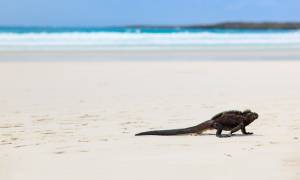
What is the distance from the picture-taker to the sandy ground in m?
4.47

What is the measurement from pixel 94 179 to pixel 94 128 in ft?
7.76

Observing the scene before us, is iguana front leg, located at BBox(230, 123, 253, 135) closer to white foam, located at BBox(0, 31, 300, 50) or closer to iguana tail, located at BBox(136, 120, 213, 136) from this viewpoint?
iguana tail, located at BBox(136, 120, 213, 136)

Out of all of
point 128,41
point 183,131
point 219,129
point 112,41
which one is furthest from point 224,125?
point 128,41

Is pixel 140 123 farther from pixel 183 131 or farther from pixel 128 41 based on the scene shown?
pixel 128 41

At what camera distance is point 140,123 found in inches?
268

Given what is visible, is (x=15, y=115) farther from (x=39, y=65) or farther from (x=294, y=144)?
(x=39, y=65)

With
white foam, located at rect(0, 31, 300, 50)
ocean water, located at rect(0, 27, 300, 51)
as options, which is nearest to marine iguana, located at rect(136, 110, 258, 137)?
ocean water, located at rect(0, 27, 300, 51)

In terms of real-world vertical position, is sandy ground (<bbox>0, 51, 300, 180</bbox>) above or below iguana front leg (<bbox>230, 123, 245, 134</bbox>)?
below

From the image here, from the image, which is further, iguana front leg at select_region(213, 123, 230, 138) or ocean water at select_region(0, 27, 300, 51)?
ocean water at select_region(0, 27, 300, 51)

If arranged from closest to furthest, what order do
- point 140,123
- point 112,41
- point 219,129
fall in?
point 219,129 → point 140,123 → point 112,41

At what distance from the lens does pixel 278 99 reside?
8.79 m

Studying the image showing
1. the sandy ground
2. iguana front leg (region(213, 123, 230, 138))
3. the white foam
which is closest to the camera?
the sandy ground

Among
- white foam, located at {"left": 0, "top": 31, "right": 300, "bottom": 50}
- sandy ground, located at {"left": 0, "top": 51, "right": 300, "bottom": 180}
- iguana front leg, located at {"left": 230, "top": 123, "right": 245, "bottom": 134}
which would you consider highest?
iguana front leg, located at {"left": 230, "top": 123, "right": 245, "bottom": 134}

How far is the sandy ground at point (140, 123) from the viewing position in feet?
14.7
